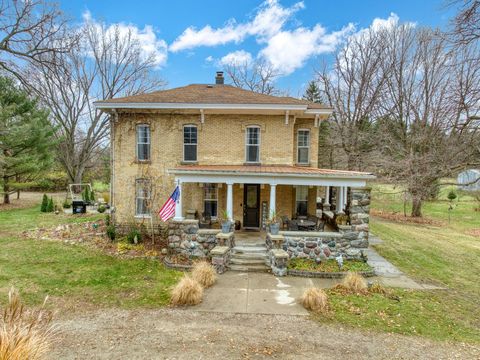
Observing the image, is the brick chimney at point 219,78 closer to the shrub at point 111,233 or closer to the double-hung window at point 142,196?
the double-hung window at point 142,196

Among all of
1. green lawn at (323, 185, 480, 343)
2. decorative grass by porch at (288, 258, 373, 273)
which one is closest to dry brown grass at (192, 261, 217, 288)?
decorative grass by porch at (288, 258, 373, 273)

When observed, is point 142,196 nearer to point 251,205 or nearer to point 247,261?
point 251,205

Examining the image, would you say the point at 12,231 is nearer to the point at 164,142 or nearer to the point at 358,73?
the point at 164,142

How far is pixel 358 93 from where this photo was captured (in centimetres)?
2584

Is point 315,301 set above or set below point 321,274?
above

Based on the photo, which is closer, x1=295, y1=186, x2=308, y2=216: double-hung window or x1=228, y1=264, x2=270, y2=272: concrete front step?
x1=228, y1=264, x2=270, y2=272: concrete front step

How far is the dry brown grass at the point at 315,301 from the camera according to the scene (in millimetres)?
7094

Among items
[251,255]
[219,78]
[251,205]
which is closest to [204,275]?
[251,255]

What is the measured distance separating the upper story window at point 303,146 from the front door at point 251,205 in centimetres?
282

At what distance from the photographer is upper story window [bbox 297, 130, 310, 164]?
47.1 ft

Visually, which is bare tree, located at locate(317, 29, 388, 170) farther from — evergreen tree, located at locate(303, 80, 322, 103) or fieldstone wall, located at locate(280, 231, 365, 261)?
fieldstone wall, located at locate(280, 231, 365, 261)

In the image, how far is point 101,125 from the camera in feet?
93.3

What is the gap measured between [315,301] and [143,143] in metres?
10.4

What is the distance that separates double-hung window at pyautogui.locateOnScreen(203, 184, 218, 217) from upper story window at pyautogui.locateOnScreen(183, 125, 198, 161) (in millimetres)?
1640
